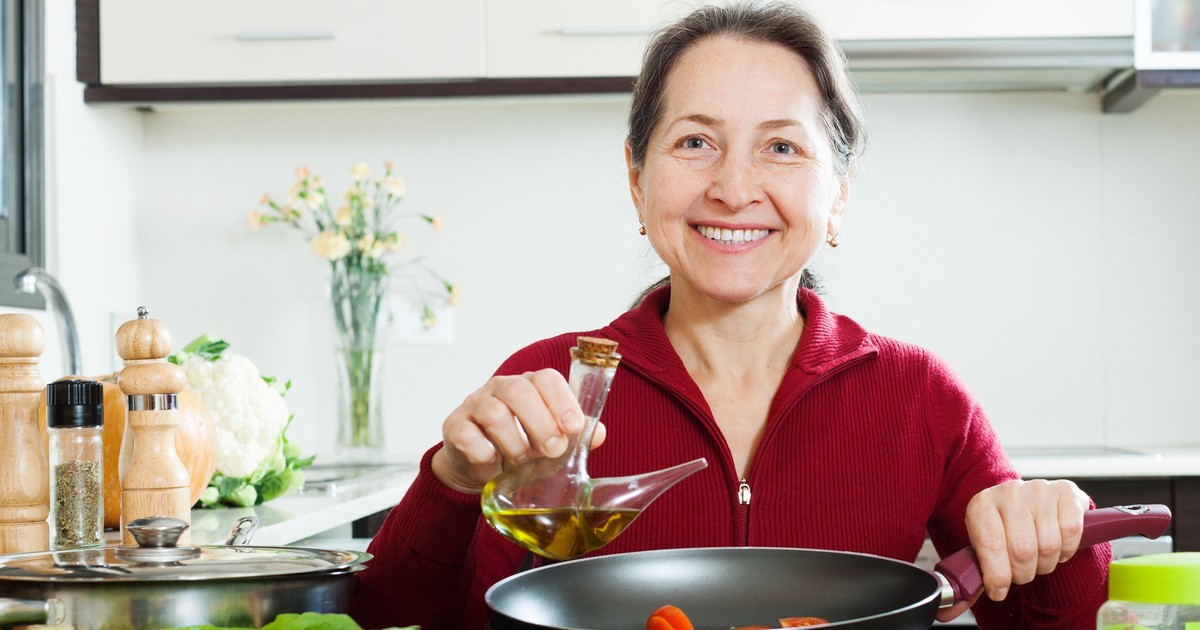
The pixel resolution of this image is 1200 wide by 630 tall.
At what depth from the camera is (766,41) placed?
4.36ft

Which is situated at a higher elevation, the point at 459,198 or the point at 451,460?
the point at 459,198

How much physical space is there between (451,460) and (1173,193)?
7.18 ft

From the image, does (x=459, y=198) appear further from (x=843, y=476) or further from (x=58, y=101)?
(x=843, y=476)

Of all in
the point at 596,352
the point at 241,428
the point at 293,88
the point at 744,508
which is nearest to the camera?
the point at 596,352

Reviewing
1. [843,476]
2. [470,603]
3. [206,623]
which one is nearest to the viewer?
[206,623]

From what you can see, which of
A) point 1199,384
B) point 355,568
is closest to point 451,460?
point 355,568

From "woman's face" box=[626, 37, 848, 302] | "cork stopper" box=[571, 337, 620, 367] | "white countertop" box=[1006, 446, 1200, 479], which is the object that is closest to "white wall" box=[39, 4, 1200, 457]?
"white countertop" box=[1006, 446, 1200, 479]

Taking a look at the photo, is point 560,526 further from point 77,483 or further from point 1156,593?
point 77,483

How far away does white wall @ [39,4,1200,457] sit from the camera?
2574 millimetres

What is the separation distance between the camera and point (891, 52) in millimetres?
2293

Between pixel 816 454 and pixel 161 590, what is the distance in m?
0.79

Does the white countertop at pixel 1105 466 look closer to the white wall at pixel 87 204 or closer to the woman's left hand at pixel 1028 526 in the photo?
the woman's left hand at pixel 1028 526

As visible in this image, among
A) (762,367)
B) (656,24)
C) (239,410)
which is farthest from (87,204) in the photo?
(762,367)

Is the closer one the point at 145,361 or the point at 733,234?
the point at 145,361
